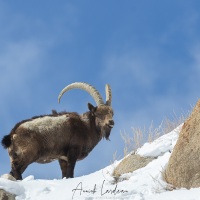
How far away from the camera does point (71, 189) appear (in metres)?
8.94

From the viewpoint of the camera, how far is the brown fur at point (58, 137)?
12.6 meters

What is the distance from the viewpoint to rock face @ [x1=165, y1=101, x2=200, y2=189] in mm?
7992

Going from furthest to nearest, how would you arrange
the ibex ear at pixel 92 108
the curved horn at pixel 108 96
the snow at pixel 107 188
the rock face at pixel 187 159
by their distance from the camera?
the curved horn at pixel 108 96
the ibex ear at pixel 92 108
the rock face at pixel 187 159
the snow at pixel 107 188

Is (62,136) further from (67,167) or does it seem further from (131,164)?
(131,164)

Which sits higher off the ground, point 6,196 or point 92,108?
point 92,108

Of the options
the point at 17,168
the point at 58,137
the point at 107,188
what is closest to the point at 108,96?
the point at 58,137

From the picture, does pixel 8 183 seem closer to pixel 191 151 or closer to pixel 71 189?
pixel 71 189

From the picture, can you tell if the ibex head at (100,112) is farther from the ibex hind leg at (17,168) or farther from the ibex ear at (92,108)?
the ibex hind leg at (17,168)

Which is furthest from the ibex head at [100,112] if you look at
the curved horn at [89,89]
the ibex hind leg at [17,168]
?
the ibex hind leg at [17,168]

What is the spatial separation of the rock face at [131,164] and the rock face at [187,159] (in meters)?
2.14

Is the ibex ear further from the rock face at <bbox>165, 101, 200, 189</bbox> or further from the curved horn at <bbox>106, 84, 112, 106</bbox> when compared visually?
the rock face at <bbox>165, 101, 200, 189</bbox>

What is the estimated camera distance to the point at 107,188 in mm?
8688

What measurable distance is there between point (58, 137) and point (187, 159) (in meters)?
5.63

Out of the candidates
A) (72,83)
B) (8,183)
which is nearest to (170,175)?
(8,183)
